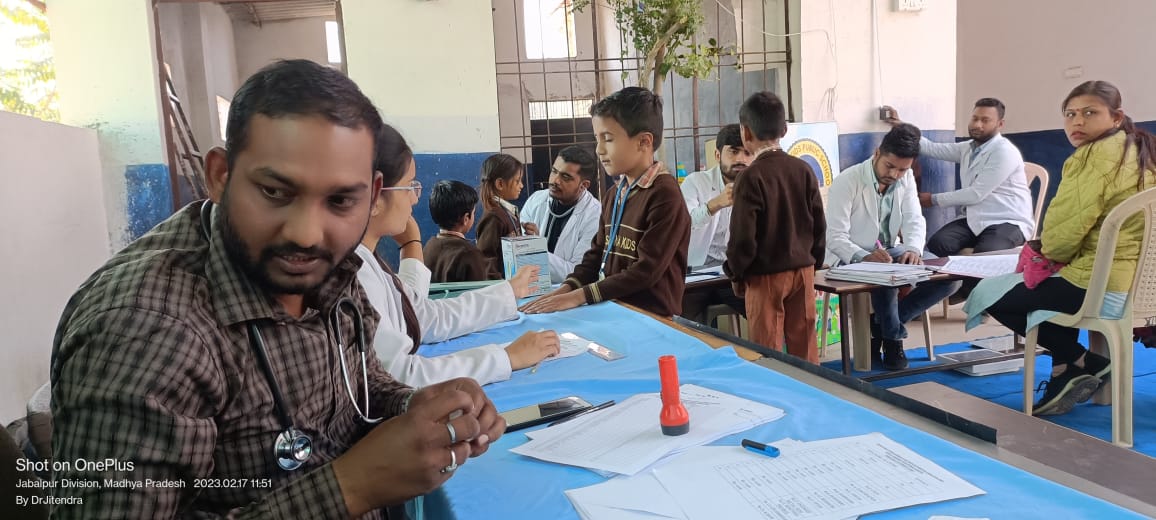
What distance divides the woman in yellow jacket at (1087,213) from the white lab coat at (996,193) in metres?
2.01

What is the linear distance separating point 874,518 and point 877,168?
382cm

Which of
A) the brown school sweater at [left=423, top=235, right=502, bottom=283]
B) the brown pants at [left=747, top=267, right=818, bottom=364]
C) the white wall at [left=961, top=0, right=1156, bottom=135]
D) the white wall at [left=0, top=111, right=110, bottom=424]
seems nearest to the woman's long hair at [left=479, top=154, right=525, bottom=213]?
the brown school sweater at [left=423, top=235, right=502, bottom=283]

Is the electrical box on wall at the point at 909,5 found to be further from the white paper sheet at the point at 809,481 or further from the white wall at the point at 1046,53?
the white paper sheet at the point at 809,481

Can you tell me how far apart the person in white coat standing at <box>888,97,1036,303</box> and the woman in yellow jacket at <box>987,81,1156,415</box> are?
190 cm

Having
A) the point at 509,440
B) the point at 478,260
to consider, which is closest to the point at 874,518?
the point at 509,440

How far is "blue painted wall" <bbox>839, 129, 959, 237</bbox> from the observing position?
5.84 metres

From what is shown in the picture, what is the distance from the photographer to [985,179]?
5.02 metres

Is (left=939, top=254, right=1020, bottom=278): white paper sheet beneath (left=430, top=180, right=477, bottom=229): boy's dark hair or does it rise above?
beneath

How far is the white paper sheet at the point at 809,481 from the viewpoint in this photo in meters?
0.91

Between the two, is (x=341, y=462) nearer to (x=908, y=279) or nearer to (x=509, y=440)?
(x=509, y=440)

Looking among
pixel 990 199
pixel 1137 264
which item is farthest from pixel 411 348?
pixel 990 199

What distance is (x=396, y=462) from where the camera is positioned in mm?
848

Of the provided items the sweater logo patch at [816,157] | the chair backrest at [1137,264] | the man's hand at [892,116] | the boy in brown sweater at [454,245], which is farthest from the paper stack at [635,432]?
the man's hand at [892,116]

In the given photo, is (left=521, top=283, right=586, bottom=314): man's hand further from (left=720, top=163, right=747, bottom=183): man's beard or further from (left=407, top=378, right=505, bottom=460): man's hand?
(left=720, top=163, right=747, bottom=183): man's beard
